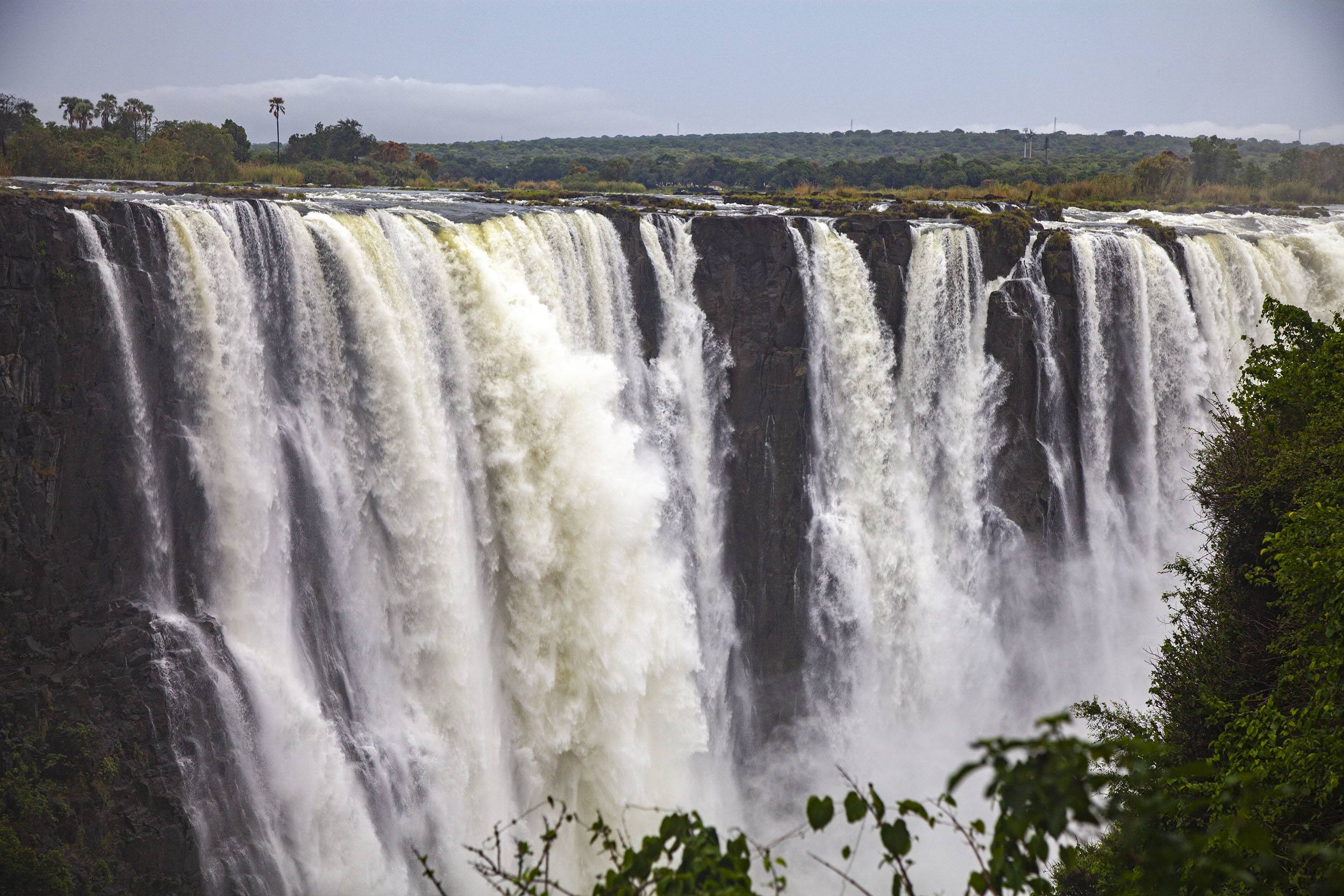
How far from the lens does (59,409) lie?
1569 centimetres

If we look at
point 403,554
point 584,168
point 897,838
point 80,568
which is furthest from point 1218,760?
point 584,168

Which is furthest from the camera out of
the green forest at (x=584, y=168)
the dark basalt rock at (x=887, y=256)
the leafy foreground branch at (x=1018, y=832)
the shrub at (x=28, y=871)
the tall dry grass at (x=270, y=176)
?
the tall dry grass at (x=270, y=176)

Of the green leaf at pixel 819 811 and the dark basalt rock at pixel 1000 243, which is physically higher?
the dark basalt rock at pixel 1000 243

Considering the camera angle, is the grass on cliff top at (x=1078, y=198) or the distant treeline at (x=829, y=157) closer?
the grass on cliff top at (x=1078, y=198)

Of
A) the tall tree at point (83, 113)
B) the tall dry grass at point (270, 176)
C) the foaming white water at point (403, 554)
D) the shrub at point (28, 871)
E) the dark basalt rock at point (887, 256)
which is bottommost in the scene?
the shrub at point (28, 871)

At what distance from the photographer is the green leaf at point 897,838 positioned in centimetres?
481

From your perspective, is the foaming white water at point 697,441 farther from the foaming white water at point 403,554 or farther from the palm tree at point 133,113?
the palm tree at point 133,113

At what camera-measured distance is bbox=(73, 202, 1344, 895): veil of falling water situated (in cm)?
1666

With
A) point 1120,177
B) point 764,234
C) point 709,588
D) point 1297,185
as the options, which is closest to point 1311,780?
point 709,588

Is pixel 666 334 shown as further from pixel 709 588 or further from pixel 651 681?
pixel 651 681

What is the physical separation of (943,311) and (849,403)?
3292 millimetres

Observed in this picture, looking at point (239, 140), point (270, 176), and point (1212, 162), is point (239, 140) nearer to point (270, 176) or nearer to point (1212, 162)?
point (270, 176)

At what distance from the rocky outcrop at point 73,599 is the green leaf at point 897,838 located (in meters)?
14.0

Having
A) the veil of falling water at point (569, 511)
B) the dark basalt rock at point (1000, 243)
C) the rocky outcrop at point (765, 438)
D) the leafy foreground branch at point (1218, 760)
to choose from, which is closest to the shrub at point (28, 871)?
the veil of falling water at point (569, 511)
